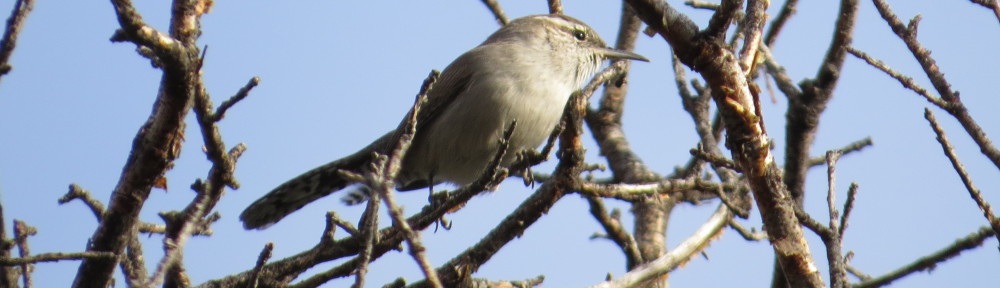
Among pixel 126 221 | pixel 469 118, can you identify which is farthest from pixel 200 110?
pixel 469 118

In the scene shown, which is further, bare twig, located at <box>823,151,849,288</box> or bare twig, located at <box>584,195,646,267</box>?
bare twig, located at <box>584,195,646,267</box>

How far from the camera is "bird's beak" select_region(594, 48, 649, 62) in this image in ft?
23.9

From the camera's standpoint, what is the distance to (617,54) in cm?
732

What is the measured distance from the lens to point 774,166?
322 cm

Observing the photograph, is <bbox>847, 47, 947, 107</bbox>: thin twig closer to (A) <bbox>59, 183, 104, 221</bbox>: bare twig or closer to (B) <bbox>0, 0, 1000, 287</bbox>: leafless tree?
(B) <bbox>0, 0, 1000, 287</bbox>: leafless tree

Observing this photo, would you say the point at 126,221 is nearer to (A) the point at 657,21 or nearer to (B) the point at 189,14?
(B) the point at 189,14

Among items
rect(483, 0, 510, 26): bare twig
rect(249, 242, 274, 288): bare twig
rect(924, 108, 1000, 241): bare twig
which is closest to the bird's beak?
rect(483, 0, 510, 26): bare twig

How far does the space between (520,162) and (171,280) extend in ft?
4.43

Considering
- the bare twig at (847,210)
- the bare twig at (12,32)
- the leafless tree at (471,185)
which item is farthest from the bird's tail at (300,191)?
the bare twig at (847,210)

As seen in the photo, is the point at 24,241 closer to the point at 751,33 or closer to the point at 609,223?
the point at 751,33

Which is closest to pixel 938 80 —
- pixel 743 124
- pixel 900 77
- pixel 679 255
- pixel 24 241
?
pixel 900 77

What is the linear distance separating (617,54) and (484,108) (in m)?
1.45

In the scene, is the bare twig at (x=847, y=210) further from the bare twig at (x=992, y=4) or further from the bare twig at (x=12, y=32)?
the bare twig at (x=12, y=32)

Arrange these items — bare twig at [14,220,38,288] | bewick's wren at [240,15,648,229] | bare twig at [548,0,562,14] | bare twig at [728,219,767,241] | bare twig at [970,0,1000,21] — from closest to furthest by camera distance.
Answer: bare twig at [970,0,1000,21] < bare twig at [14,220,38,288] < bare twig at [728,219,767,241] < bewick's wren at [240,15,648,229] < bare twig at [548,0,562,14]
